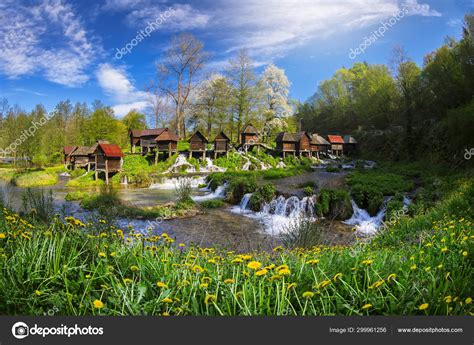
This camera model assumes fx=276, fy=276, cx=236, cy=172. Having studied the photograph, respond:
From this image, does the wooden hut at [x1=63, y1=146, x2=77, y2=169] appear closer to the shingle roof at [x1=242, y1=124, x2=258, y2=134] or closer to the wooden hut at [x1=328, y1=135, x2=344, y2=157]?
the shingle roof at [x1=242, y1=124, x2=258, y2=134]

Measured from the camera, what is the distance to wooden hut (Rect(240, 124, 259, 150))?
3244cm

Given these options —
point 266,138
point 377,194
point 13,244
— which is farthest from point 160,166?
point 13,244

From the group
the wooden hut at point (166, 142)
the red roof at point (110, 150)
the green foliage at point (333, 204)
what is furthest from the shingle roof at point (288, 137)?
the green foliage at point (333, 204)

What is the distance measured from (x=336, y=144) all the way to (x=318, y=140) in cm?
415

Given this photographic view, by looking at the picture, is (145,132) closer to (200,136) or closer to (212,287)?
(200,136)

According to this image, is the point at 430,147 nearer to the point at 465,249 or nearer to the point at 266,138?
the point at 266,138

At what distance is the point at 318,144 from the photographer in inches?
1403

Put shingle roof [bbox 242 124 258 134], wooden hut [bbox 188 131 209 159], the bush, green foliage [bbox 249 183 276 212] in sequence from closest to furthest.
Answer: green foliage [bbox 249 183 276 212]
the bush
wooden hut [bbox 188 131 209 159]
shingle roof [bbox 242 124 258 134]

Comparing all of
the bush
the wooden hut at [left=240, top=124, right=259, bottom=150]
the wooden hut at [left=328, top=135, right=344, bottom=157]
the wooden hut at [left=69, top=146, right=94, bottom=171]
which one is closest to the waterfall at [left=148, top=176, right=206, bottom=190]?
the bush

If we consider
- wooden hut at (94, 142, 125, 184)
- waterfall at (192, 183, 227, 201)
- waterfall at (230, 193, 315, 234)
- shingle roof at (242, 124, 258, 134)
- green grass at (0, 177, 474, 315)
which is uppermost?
shingle roof at (242, 124, 258, 134)

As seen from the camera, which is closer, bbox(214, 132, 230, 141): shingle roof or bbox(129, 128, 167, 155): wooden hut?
bbox(214, 132, 230, 141): shingle roof

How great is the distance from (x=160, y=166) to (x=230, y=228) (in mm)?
21445

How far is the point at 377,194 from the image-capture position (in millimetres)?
11727

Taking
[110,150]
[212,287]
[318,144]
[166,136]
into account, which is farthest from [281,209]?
[318,144]
